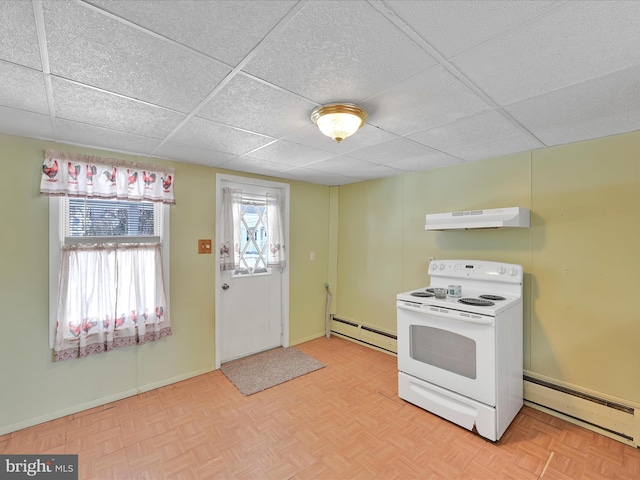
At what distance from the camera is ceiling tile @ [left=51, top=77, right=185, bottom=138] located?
1576 millimetres

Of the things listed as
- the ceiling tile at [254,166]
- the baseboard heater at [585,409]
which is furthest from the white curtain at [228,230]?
the baseboard heater at [585,409]

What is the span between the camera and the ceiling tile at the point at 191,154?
2.52 metres

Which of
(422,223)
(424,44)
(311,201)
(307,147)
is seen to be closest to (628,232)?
(422,223)

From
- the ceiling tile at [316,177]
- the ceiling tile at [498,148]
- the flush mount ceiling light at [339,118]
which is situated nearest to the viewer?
the flush mount ceiling light at [339,118]

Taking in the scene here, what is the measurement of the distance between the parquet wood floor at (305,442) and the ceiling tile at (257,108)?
89.0 inches

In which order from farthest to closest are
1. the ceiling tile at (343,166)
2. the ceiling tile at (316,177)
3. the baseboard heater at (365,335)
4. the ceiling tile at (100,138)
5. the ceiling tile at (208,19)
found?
the baseboard heater at (365,335)
the ceiling tile at (316,177)
the ceiling tile at (343,166)
the ceiling tile at (100,138)
the ceiling tile at (208,19)

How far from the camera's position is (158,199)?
2814 mm

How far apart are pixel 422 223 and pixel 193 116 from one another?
2.54 meters

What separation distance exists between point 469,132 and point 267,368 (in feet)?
9.91

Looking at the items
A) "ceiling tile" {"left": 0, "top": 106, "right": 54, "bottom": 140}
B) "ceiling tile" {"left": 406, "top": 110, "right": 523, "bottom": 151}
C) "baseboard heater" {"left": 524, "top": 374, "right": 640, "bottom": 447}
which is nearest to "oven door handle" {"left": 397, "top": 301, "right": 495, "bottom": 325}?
"baseboard heater" {"left": 524, "top": 374, "right": 640, "bottom": 447}

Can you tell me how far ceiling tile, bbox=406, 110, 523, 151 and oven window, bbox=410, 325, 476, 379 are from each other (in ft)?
5.00

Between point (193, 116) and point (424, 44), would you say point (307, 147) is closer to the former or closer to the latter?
point (193, 116)

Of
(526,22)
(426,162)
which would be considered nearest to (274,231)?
(426,162)

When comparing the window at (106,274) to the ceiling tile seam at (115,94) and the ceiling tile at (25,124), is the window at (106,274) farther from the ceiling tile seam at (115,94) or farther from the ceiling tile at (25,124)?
the ceiling tile seam at (115,94)
